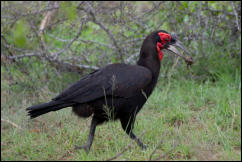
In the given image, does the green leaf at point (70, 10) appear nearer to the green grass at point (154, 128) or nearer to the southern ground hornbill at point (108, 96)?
the southern ground hornbill at point (108, 96)

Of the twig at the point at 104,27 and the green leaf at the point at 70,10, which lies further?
the twig at the point at 104,27

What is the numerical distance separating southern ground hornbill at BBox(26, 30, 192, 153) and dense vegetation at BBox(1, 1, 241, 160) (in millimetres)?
258

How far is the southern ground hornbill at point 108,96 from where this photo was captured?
3543mm

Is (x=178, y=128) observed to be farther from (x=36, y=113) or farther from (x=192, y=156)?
(x=36, y=113)

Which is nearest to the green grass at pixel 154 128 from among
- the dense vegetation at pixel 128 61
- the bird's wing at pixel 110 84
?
the dense vegetation at pixel 128 61

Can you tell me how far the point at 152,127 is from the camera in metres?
4.03

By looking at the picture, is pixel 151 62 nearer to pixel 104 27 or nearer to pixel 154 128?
pixel 154 128

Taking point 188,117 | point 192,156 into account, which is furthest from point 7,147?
point 188,117

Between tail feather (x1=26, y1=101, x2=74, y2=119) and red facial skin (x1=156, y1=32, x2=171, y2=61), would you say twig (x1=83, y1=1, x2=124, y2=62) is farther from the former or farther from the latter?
tail feather (x1=26, y1=101, x2=74, y2=119)

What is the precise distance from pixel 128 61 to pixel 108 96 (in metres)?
2.73

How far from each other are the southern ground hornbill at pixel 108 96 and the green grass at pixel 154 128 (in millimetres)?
211

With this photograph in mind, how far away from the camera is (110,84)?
362cm

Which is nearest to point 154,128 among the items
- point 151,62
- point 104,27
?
point 151,62

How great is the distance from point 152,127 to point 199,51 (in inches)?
93.7
